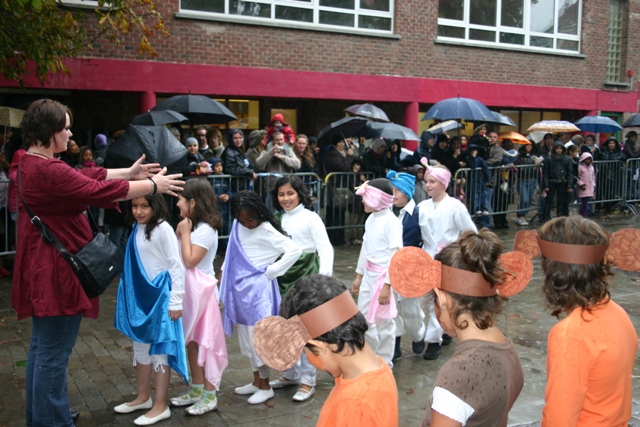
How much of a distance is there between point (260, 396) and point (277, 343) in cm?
298

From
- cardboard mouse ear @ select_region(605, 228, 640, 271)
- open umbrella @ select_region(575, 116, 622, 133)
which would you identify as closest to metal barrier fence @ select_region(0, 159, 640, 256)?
open umbrella @ select_region(575, 116, 622, 133)

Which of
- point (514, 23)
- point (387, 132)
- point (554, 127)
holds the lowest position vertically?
point (387, 132)

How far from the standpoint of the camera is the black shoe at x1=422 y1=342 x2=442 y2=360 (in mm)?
6164

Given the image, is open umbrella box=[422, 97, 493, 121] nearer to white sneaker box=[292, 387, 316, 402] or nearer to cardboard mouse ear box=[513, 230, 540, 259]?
white sneaker box=[292, 387, 316, 402]

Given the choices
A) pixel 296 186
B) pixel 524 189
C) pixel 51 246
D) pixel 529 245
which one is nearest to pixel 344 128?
pixel 524 189

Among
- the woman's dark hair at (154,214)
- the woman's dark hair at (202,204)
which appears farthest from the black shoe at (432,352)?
the woman's dark hair at (154,214)

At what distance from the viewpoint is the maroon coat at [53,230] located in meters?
3.89

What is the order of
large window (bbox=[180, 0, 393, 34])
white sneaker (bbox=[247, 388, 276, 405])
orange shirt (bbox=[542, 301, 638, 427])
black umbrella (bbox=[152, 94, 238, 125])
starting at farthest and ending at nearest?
large window (bbox=[180, 0, 393, 34]), black umbrella (bbox=[152, 94, 238, 125]), white sneaker (bbox=[247, 388, 276, 405]), orange shirt (bbox=[542, 301, 638, 427])

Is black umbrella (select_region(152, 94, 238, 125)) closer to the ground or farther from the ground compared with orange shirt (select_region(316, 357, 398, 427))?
farther from the ground

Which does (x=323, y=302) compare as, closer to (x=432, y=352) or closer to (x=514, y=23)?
(x=432, y=352)

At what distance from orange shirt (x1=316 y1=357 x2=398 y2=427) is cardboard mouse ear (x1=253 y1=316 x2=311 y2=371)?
26cm

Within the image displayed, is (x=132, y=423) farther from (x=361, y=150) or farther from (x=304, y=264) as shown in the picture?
(x=361, y=150)

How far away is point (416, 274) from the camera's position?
8.54 feet

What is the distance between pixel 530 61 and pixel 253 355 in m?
15.2
